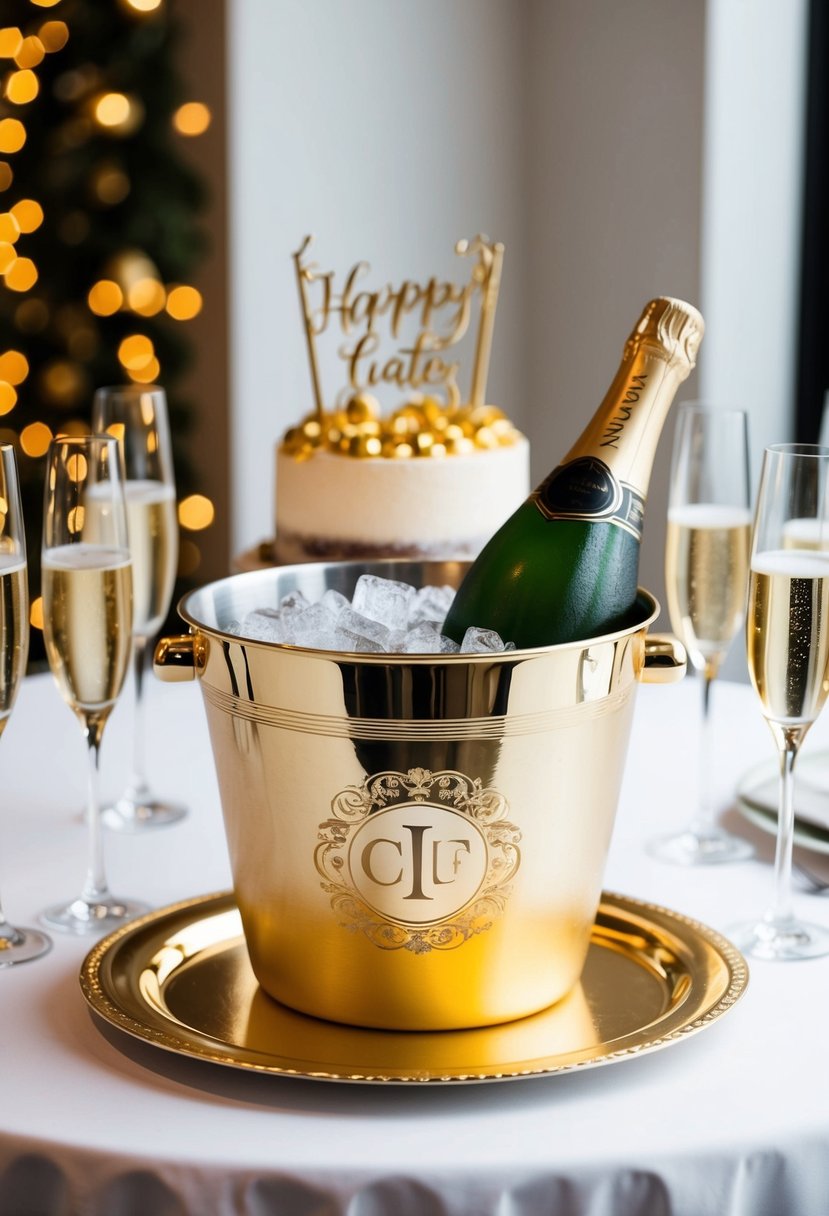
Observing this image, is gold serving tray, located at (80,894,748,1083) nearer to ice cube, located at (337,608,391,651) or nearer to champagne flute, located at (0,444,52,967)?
champagne flute, located at (0,444,52,967)

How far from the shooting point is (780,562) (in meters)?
0.96

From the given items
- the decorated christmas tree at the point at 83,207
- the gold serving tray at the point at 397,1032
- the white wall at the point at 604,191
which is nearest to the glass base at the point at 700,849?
the gold serving tray at the point at 397,1032

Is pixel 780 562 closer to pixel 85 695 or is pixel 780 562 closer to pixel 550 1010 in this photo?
pixel 550 1010

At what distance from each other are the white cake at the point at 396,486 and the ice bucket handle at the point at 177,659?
2.39 feet

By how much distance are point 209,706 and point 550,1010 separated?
280 mm

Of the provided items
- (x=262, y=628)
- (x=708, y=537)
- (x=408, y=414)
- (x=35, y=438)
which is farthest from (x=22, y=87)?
(x=262, y=628)

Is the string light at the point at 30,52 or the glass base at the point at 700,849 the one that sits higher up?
the string light at the point at 30,52

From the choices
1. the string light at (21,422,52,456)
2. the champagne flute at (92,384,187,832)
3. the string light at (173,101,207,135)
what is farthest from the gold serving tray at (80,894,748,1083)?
the string light at (173,101,207,135)

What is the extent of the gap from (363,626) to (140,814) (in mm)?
477

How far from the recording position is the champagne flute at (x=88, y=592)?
1072 millimetres

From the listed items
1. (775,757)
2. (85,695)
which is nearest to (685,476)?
(775,757)

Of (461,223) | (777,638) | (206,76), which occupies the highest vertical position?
(206,76)

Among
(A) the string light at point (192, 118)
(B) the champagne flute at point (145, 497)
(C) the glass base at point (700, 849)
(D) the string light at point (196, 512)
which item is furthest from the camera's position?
(D) the string light at point (196, 512)

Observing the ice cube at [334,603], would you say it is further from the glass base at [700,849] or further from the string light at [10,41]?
the string light at [10,41]
